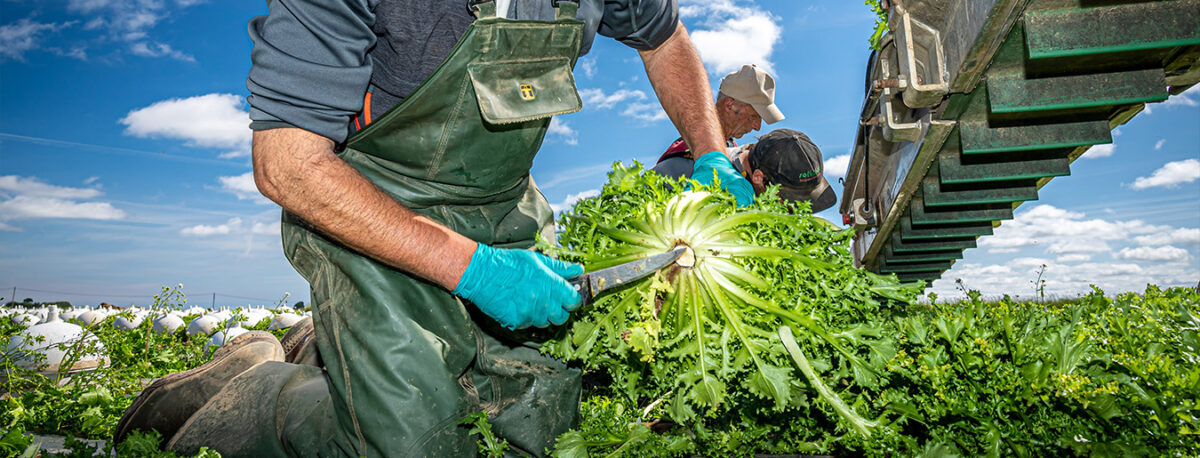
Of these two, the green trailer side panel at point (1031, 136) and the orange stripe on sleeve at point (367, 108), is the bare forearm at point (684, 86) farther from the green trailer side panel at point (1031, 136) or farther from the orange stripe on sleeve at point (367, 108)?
the green trailer side panel at point (1031, 136)

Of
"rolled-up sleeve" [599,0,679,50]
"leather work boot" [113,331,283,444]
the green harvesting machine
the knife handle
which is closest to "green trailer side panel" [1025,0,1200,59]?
the green harvesting machine

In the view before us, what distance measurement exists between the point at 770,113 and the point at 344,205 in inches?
226

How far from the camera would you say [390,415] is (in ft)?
7.90

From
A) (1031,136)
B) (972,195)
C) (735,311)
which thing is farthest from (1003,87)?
(735,311)

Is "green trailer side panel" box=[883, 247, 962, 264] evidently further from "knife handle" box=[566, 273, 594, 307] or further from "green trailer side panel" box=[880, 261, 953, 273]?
"knife handle" box=[566, 273, 594, 307]

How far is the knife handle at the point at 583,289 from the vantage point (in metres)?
2.39

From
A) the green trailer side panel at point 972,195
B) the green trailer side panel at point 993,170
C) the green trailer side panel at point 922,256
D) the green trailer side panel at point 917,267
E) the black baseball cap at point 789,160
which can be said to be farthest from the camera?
the green trailer side panel at point 917,267

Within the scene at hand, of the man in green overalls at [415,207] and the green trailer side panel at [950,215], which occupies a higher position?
the green trailer side panel at [950,215]

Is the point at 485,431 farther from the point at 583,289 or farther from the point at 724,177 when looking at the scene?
the point at 724,177

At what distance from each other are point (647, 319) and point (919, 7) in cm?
388

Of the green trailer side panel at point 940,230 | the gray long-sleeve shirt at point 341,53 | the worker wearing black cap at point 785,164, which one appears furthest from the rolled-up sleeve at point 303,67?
the green trailer side panel at point 940,230

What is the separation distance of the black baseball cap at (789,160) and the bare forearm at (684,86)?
5.00 ft

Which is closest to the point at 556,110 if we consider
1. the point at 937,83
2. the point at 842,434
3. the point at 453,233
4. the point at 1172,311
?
the point at 453,233

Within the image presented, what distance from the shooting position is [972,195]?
6.25 m
